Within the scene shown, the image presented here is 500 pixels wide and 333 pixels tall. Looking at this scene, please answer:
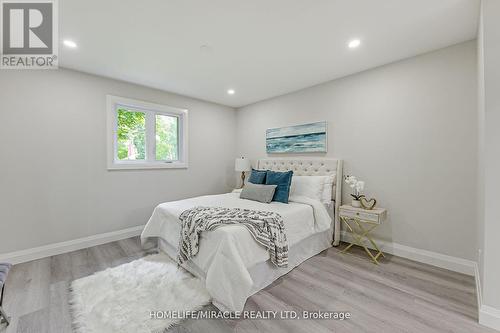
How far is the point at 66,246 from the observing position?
293 cm

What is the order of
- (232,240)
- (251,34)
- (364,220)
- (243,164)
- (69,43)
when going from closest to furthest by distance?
(232,240), (251,34), (69,43), (364,220), (243,164)

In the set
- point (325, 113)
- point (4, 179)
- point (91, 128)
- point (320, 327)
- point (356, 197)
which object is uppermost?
point (325, 113)

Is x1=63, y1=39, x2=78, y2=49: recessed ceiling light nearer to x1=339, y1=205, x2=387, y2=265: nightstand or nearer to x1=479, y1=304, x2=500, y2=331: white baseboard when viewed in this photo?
x1=339, y1=205, x2=387, y2=265: nightstand

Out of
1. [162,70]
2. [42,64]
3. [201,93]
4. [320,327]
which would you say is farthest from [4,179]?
[320,327]

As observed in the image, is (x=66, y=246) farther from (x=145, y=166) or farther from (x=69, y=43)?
(x=69, y=43)

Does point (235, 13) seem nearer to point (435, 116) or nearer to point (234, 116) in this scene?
point (435, 116)

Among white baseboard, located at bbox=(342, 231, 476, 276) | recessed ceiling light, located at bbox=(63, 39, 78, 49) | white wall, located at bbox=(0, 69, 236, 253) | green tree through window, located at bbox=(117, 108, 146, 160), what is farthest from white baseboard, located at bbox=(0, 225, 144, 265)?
white baseboard, located at bbox=(342, 231, 476, 276)

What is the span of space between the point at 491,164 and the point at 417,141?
1.12 meters

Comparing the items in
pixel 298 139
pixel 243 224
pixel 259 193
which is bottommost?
pixel 243 224

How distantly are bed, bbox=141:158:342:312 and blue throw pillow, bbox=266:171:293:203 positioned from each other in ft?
0.45

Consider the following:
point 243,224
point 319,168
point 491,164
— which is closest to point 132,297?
point 243,224

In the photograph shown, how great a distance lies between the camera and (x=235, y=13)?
74.5 inches

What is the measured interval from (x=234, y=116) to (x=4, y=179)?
153 inches

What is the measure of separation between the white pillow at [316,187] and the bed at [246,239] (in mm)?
87
